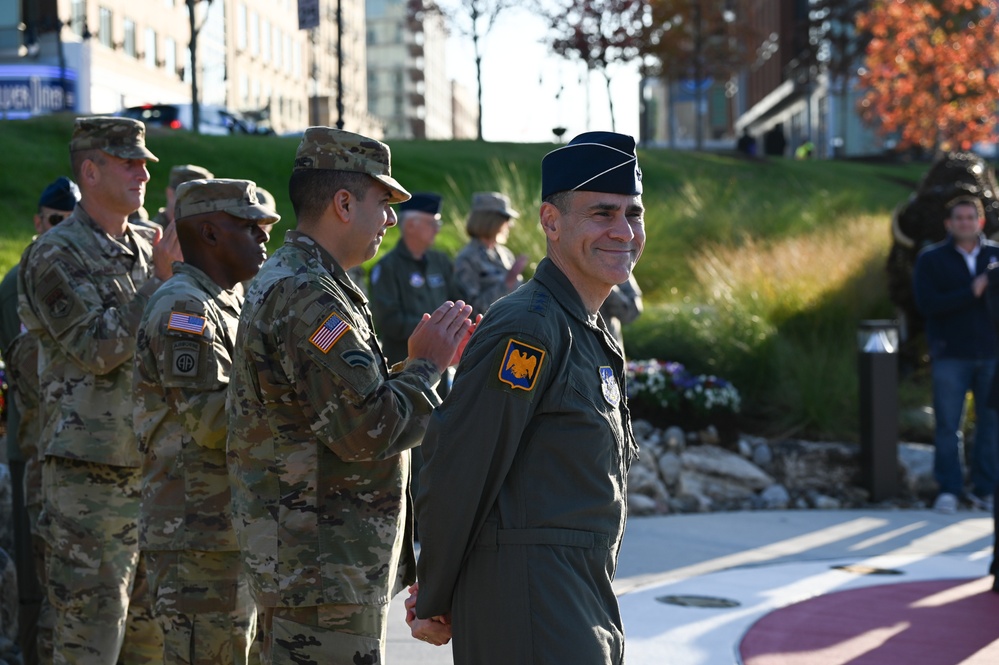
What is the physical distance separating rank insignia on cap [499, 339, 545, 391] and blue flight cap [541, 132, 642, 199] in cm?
46

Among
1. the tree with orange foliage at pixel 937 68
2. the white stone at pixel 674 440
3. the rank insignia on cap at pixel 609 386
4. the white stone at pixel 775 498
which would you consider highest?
the tree with orange foliage at pixel 937 68

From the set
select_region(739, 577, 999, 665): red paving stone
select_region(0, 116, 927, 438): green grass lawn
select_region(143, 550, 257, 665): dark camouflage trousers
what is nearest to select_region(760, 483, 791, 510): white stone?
select_region(0, 116, 927, 438): green grass lawn

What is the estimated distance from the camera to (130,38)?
180ft

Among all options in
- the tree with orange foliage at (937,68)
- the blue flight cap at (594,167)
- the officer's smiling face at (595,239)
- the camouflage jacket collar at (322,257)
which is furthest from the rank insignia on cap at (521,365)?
the tree with orange foliage at (937,68)

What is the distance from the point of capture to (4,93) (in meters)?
41.1

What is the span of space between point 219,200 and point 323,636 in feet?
5.39

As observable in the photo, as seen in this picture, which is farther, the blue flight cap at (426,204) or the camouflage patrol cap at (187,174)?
the blue flight cap at (426,204)

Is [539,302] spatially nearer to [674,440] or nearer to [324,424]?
[324,424]

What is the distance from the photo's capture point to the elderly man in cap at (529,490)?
9.11ft

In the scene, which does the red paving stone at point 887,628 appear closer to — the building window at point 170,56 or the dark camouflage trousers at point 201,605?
the dark camouflage trousers at point 201,605

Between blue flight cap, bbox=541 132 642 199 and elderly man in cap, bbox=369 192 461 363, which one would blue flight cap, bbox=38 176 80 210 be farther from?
blue flight cap, bbox=541 132 642 199

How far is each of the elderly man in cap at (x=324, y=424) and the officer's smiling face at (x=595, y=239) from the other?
63cm

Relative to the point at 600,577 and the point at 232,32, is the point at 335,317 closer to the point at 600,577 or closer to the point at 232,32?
the point at 600,577

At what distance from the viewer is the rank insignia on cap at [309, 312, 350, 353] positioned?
3381 millimetres
